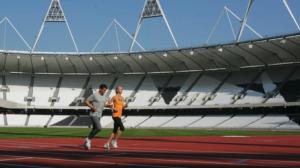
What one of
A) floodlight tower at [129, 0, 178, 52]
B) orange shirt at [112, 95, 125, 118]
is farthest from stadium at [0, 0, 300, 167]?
orange shirt at [112, 95, 125, 118]

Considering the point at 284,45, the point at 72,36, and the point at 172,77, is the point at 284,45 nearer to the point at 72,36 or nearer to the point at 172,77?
the point at 172,77

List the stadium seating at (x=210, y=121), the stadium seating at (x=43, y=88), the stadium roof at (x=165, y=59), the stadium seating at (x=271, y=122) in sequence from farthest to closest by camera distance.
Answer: the stadium seating at (x=43, y=88) < the stadium seating at (x=210, y=121) < the stadium roof at (x=165, y=59) < the stadium seating at (x=271, y=122)

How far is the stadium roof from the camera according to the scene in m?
59.4

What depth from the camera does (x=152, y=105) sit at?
71.1m

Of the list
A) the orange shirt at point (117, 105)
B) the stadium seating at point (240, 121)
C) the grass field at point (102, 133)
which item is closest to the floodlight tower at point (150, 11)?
the stadium seating at point (240, 121)

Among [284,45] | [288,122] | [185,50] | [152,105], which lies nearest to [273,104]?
[288,122]

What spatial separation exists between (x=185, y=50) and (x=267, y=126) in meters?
15.2

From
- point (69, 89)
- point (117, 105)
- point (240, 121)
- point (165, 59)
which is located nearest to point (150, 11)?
point (165, 59)

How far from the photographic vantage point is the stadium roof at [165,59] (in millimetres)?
59375

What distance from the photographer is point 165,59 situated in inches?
2766

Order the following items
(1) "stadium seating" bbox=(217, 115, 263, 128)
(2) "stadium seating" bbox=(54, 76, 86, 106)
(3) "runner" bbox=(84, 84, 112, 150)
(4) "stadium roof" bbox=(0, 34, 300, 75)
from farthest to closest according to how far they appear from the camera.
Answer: (2) "stadium seating" bbox=(54, 76, 86, 106)
(4) "stadium roof" bbox=(0, 34, 300, 75)
(1) "stadium seating" bbox=(217, 115, 263, 128)
(3) "runner" bbox=(84, 84, 112, 150)

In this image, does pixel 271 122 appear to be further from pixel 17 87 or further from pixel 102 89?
pixel 102 89

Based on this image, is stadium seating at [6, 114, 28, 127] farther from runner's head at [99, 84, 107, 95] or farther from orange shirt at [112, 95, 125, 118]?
runner's head at [99, 84, 107, 95]

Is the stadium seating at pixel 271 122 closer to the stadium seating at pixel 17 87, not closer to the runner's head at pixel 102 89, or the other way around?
the stadium seating at pixel 17 87
